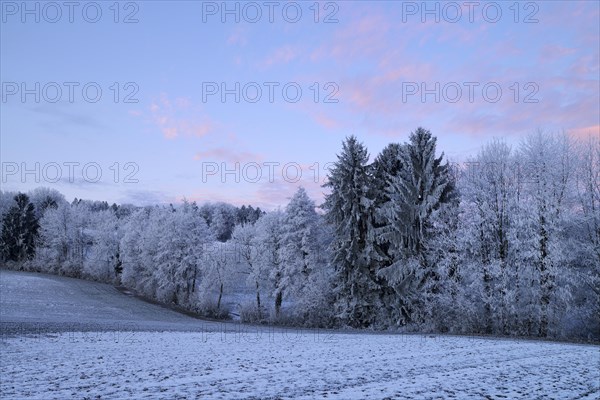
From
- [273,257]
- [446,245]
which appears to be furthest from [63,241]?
[446,245]

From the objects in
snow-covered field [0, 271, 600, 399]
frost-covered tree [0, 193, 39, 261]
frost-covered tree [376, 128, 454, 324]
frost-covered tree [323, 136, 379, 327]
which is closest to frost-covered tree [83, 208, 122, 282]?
frost-covered tree [0, 193, 39, 261]

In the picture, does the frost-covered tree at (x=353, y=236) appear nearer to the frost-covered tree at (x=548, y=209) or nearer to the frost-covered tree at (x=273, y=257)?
the frost-covered tree at (x=273, y=257)

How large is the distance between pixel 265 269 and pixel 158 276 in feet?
62.8

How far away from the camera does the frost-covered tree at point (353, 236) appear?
3825 cm

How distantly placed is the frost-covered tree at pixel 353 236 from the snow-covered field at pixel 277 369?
1580 centimetres

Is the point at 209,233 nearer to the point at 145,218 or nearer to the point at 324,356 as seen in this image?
the point at 145,218

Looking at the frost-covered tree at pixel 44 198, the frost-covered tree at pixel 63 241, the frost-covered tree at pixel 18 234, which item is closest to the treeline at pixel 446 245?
the frost-covered tree at pixel 63 241

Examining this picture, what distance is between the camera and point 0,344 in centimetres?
1839

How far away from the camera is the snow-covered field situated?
1070 cm

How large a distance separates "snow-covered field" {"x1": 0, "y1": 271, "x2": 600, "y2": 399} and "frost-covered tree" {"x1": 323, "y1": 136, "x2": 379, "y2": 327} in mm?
15805

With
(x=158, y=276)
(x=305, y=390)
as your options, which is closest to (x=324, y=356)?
(x=305, y=390)

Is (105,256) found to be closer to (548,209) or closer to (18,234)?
(18,234)

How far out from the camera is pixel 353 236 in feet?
129

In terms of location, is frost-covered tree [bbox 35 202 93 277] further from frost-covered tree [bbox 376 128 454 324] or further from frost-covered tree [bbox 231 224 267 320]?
frost-covered tree [bbox 376 128 454 324]
